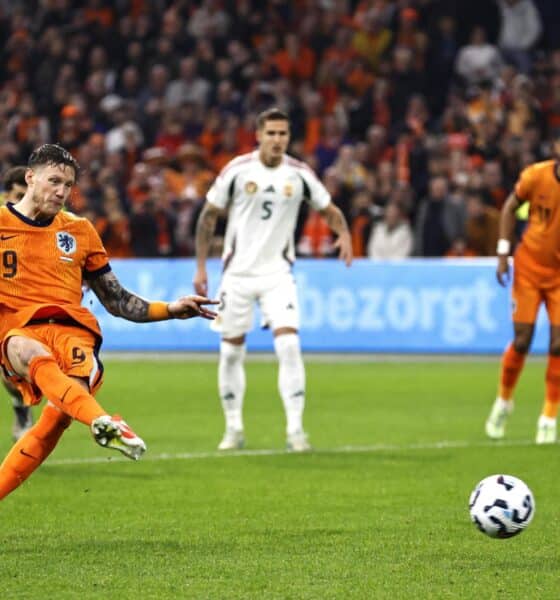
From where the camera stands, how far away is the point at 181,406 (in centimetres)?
1454

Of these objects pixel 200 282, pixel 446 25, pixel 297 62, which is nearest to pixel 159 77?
pixel 297 62

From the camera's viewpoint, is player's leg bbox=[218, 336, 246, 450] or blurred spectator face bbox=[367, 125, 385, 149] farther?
blurred spectator face bbox=[367, 125, 385, 149]

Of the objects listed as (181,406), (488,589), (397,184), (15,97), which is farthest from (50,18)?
(488,589)

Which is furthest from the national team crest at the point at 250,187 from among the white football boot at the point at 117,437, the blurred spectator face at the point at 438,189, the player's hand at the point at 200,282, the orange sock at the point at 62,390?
the blurred spectator face at the point at 438,189

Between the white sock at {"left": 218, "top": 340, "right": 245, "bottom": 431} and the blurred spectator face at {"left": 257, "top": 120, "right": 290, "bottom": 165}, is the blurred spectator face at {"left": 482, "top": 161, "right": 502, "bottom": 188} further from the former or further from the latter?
the white sock at {"left": 218, "top": 340, "right": 245, "bottom": 431}

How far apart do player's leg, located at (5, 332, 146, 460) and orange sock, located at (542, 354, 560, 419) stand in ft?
16.9

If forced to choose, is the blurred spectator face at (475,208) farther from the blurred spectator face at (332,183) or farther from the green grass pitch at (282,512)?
the green grass pitch at (282,512)

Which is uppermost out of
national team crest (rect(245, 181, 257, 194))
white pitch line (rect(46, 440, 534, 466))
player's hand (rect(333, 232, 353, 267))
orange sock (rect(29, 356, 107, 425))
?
national team crest (rect(245, 181, 257, 194))

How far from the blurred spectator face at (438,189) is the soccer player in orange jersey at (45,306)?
527 inches

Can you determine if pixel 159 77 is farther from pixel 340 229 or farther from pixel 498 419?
pixel 498 419

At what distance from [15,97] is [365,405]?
516 inches

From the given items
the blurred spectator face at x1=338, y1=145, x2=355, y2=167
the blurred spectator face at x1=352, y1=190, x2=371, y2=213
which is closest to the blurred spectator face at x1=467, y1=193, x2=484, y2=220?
the blurred spectator face at x1=352, y1=190, x2=371, y2=213

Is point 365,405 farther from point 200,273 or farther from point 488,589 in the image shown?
point 488,589

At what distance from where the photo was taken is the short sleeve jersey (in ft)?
37.0
